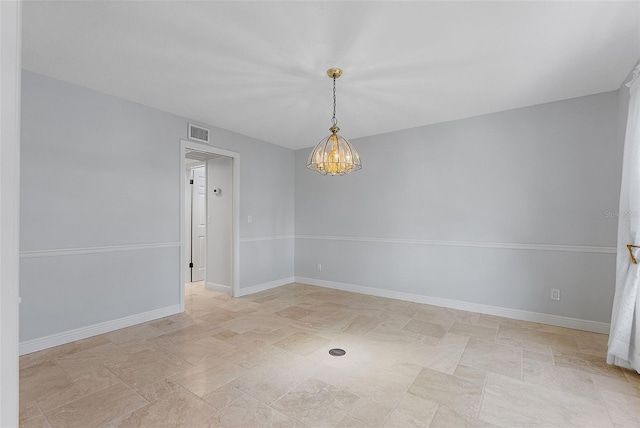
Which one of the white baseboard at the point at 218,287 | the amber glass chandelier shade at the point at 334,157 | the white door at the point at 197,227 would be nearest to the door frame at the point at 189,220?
the white door at the point at 197,227

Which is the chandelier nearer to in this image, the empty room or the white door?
the empty room

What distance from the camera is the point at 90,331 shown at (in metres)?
2.99

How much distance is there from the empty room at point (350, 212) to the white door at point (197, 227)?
104cm

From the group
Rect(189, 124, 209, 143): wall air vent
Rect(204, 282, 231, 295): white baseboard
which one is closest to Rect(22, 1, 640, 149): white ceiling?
Rect(189, 124, 209, 143): wall air vent

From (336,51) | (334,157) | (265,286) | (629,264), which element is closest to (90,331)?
(265,286)

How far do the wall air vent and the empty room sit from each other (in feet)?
0.07

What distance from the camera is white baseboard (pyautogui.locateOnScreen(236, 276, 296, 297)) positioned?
4.68 meters

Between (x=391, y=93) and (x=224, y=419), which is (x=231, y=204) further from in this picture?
(x=224, y=419)

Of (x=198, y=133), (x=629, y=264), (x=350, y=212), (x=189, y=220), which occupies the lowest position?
(x=629, y=264)

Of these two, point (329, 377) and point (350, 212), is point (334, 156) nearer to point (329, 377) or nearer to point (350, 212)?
point (329, 377)

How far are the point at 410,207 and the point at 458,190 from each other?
2.28ft

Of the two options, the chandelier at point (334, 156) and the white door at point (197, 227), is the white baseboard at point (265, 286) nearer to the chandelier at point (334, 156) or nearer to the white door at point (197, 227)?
the white door at point (197, 227)

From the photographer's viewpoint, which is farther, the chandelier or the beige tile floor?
the chandelier

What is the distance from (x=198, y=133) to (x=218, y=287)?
98.7 inches
